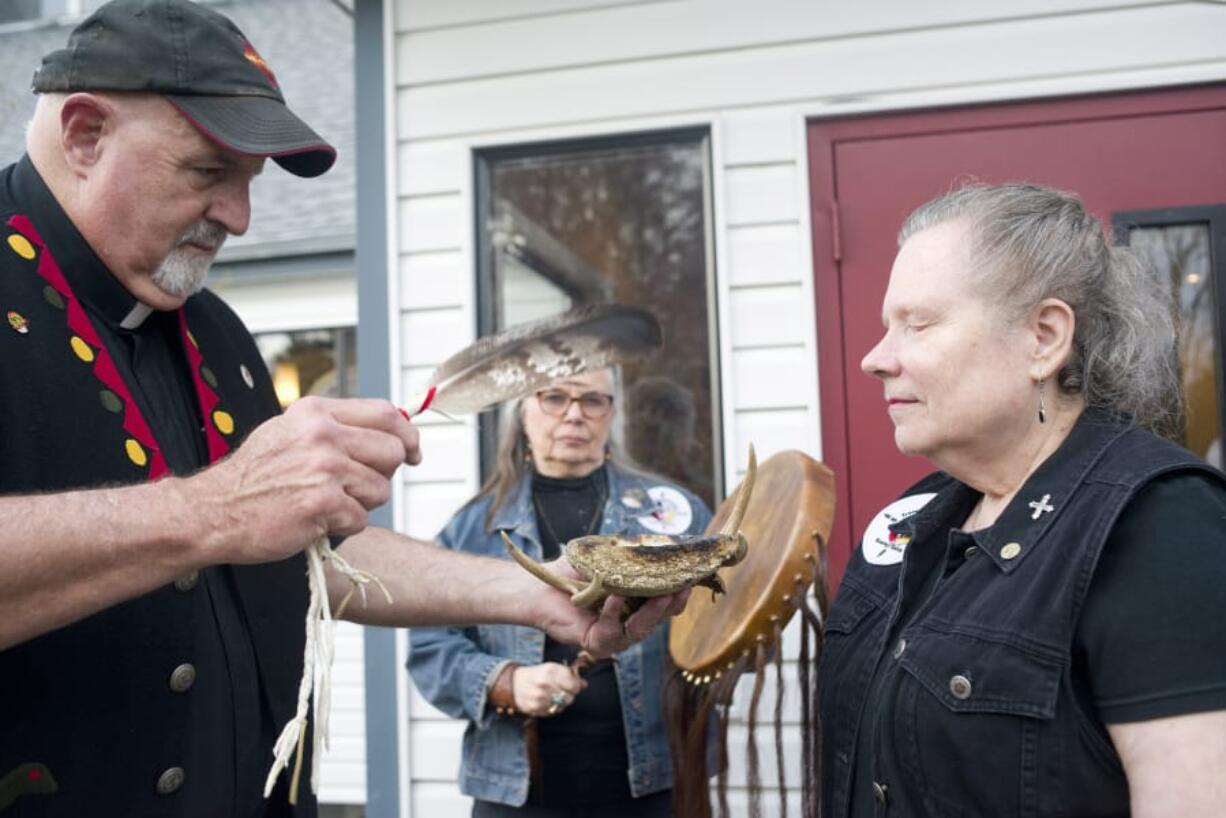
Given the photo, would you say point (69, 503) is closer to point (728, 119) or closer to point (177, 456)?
point (177, 456)

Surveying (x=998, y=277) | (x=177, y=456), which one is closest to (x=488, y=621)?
(x=177, y=456)

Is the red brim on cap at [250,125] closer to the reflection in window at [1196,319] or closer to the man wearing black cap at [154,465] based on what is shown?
the man wearing black cap at [154,465]

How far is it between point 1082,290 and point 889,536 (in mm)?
581

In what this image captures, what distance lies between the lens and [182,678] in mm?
1661

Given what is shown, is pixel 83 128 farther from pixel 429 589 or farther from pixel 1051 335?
pixel 1051 335

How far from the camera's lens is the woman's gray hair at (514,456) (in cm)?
330

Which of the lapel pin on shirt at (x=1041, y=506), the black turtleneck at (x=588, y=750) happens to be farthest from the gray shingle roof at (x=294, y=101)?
the lapel pin on shirt at (x=1041, y=506)

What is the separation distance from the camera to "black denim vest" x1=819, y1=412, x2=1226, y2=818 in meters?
1.47

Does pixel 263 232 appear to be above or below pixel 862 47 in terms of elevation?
above

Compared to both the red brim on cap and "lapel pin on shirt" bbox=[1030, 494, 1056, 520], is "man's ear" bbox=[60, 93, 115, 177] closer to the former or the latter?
the red brim on cap

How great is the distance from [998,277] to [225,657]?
1.46 metres

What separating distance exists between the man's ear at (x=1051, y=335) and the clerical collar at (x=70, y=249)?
1580 millimetres

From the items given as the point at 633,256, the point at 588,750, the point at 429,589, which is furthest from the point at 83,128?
the point at 633,256

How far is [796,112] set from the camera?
3.43 m
